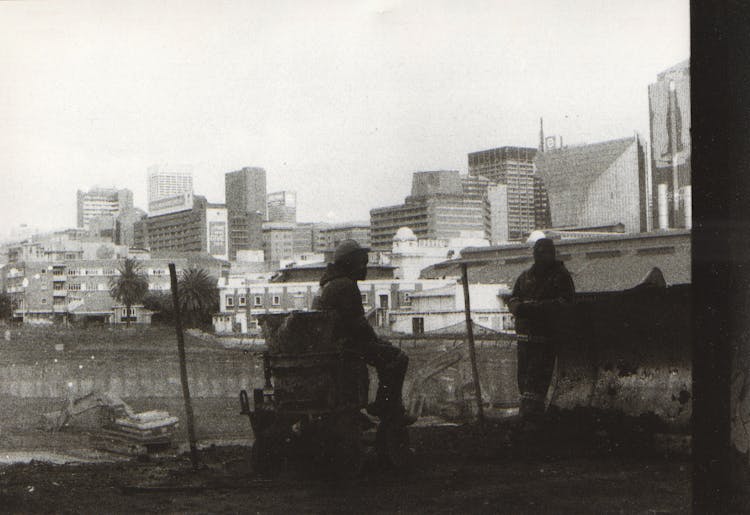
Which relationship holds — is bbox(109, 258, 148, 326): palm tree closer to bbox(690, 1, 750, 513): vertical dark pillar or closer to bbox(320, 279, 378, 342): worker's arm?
bbox(320, 279, 378, 342): worker's arm

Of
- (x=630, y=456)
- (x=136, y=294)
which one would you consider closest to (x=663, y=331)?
(x=630, y=456)

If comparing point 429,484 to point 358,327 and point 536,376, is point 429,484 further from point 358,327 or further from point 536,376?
point 536,376

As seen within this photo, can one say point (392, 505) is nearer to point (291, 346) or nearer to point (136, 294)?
point (291, 346)

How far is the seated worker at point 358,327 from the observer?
7922 mm

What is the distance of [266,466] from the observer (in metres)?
7.83

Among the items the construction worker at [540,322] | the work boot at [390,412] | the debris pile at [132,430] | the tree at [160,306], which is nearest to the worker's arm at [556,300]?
the construction worker at [540,322]

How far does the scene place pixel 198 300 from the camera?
9938 centimetres

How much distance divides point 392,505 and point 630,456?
275cm

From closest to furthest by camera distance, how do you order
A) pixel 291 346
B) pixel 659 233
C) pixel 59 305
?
pixel 291 346 < pixel 659 233 < pixel 59 305

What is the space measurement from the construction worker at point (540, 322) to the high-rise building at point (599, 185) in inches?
4346

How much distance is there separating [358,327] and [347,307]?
0.19 metres

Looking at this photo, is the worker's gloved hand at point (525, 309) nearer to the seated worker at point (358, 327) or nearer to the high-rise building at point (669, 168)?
the seated worker at point (358, 327)

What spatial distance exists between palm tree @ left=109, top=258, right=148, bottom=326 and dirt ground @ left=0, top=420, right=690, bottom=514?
108 meters

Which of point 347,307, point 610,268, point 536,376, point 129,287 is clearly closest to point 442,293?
point 610,268
